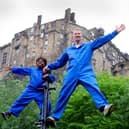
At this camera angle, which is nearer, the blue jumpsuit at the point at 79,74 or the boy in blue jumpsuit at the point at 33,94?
the blue jumpsuit at the point at 79,74

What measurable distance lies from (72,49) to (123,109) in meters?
13.1

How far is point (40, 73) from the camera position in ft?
35.9

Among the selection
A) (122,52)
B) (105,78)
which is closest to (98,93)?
(105,78)

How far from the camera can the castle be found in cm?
7275

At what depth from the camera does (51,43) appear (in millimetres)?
72938

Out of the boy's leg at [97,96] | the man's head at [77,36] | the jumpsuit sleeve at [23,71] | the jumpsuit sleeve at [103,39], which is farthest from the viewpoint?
the jumpsuit sleeve at [23,71]

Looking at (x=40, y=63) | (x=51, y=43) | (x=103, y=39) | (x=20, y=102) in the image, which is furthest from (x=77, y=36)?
(x=51, y=43)

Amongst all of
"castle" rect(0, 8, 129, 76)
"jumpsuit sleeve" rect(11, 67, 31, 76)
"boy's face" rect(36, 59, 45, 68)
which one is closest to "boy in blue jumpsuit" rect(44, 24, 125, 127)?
"boy's face" rect(36, 59, 45, 68)

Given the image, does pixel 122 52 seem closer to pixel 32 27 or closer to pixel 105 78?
pixel 32 27

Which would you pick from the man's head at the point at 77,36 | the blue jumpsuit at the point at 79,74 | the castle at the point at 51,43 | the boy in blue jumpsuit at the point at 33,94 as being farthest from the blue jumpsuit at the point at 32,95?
the castle at the point at 51,43

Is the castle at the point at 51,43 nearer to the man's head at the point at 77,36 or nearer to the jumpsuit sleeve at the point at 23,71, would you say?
the jumpsuit sleeve at the point at 23,71

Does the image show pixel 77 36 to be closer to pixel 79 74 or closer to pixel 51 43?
pixel 79 74

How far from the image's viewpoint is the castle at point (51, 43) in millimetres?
72750

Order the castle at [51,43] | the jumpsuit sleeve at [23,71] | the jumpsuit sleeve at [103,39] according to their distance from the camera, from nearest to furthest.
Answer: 1. the jumpsuit sleeve at [103,39]
2. the jumpsuit sleeve at [23,71]
3. the castle at [51,43]
